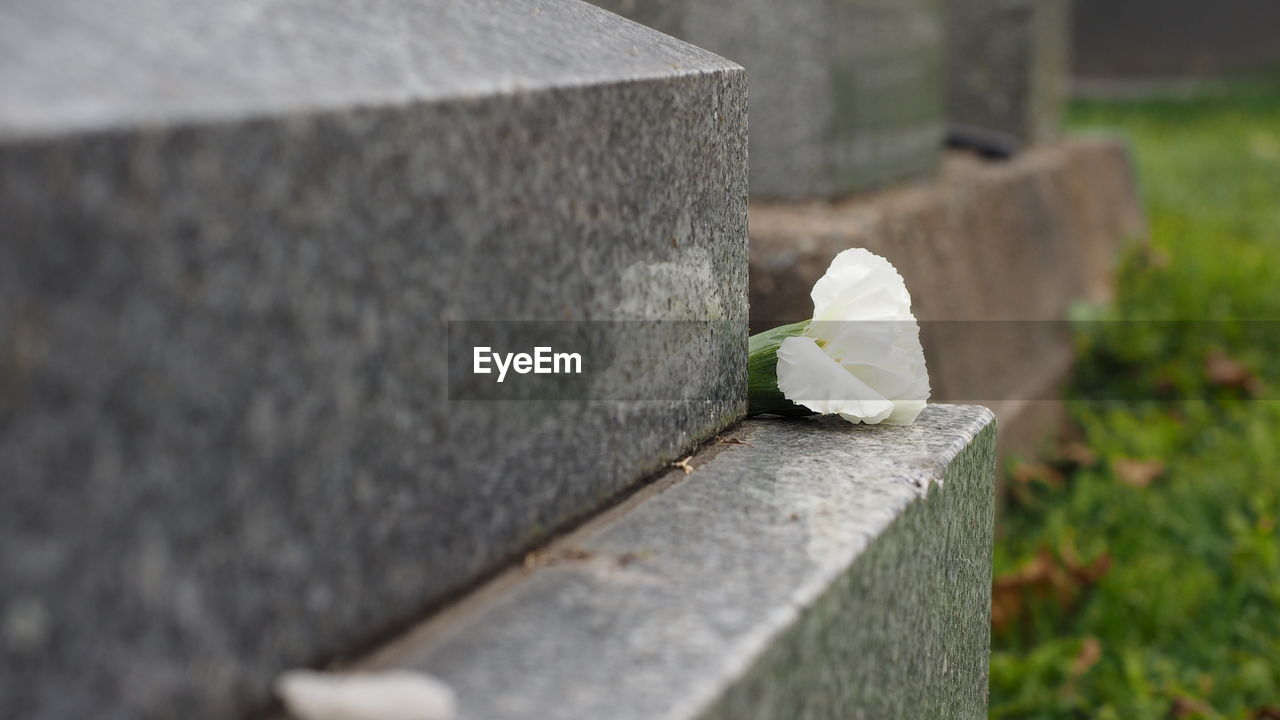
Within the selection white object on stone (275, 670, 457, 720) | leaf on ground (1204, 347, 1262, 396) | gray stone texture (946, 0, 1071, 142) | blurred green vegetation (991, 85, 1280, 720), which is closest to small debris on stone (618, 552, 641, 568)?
white object on stone (275, 670, 457, 720)

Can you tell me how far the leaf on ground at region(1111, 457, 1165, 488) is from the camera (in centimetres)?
307

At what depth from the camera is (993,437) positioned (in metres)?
1.27

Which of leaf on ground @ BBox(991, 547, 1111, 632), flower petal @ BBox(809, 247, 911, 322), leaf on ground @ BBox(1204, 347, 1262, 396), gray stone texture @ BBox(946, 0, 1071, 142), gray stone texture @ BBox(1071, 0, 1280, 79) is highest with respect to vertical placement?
gray stone texture @ BBox(1071, 0, 1280, 79)

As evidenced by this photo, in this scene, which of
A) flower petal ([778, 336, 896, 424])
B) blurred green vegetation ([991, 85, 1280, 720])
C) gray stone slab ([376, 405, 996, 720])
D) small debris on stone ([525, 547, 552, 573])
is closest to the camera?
gray stone slab ([376, 405, 996, 720])

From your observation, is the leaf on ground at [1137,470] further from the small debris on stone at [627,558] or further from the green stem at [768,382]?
the small debris on stone at [627,558]

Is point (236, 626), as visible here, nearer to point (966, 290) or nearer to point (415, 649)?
point (415, 649)

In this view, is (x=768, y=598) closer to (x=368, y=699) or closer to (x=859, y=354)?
(x=368, y=699)

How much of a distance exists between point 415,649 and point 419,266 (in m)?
0.25

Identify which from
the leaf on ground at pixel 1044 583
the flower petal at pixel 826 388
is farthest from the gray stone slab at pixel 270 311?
the leaf on ground at pixel 1044 583

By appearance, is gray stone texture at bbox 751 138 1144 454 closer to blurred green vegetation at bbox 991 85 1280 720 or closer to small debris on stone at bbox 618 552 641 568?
blurred green vegetation at bbox 991 85 1280 720

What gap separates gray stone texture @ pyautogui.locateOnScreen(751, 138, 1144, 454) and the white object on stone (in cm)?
181

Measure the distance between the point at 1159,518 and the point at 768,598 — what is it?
2.41 metres

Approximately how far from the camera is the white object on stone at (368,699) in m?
0.63

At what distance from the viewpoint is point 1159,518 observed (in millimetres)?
2873
